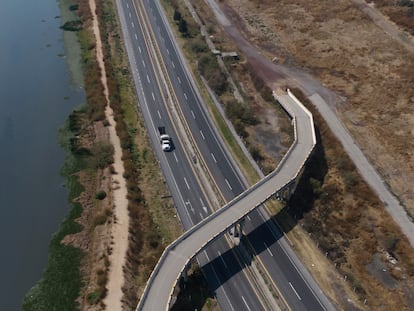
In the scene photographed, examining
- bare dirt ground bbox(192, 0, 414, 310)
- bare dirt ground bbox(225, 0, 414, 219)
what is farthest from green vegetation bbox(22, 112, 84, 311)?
bare dirt ground bbox(225, 0, 414, 219)

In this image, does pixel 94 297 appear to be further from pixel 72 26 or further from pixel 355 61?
pixel 72 26

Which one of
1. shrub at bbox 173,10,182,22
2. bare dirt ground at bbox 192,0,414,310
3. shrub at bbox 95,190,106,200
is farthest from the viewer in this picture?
shrub at bbox 173,10,182,22

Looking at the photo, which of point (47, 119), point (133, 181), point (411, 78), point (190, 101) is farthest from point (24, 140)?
point (411, 78)

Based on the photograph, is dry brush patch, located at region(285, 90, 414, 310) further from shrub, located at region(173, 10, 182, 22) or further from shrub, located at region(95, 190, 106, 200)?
shrub, located at region(173, 10, 182, 22)

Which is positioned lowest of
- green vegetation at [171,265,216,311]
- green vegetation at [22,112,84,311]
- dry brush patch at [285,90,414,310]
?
dry brush patch at [285,90,414,310]

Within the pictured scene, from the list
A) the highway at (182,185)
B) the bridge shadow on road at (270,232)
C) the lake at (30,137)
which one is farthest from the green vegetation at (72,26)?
the bridge shadow on road at (270,232)

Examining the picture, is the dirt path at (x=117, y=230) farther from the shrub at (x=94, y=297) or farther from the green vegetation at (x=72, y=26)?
the green vegetation at (x=72, y=26)

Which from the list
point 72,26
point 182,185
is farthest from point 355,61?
point 72,26
